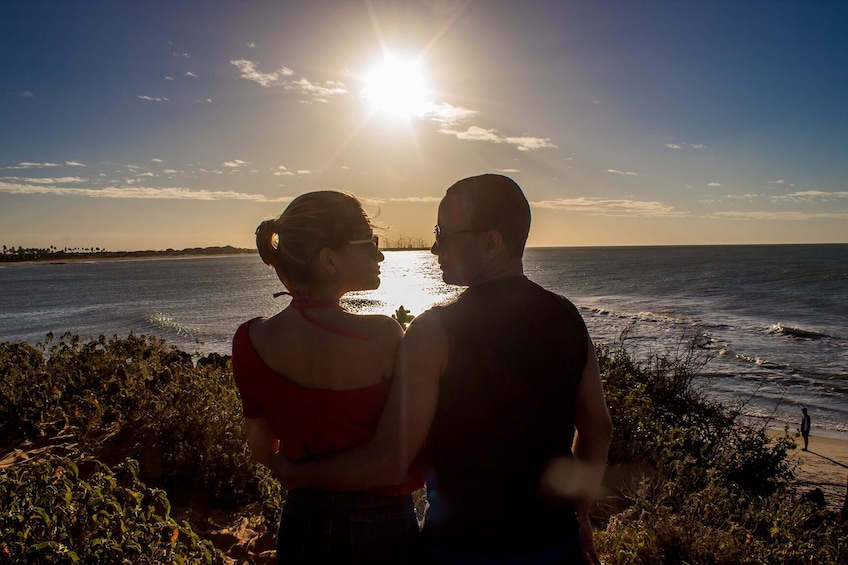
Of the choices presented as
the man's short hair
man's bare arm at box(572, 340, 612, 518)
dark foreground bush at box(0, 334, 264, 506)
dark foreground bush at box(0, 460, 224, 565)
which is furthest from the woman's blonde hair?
dark foreground bush at box(0, 334, 264, 506)

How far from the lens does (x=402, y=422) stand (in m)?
1.75

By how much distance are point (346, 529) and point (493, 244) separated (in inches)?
42.6

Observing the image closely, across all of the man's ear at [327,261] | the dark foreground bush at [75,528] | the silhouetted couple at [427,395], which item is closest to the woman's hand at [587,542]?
the silhouetted couple at [427,395]

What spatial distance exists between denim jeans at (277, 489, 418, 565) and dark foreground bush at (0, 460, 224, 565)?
1.29 m

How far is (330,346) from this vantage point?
5.87 feet

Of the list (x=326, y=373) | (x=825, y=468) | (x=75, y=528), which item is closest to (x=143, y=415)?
(x=75, y=528)

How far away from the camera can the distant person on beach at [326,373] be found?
1.81 m

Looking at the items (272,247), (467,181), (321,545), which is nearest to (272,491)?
(321,545)

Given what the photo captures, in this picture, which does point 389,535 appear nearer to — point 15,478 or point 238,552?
point 15,478

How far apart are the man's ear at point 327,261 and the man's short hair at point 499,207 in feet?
1.60

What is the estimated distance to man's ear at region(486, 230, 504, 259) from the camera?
192 cm

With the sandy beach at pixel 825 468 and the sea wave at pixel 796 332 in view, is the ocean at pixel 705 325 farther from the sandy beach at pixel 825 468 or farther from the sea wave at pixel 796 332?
the sandy beach at pixel 825 468

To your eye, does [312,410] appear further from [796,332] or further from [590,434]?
[796,332]

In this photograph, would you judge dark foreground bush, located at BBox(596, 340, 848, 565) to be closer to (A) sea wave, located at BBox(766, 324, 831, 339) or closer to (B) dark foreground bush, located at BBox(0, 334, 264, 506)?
(B) dark foreground bush, located at BBox(0, 334, 264, 506)
